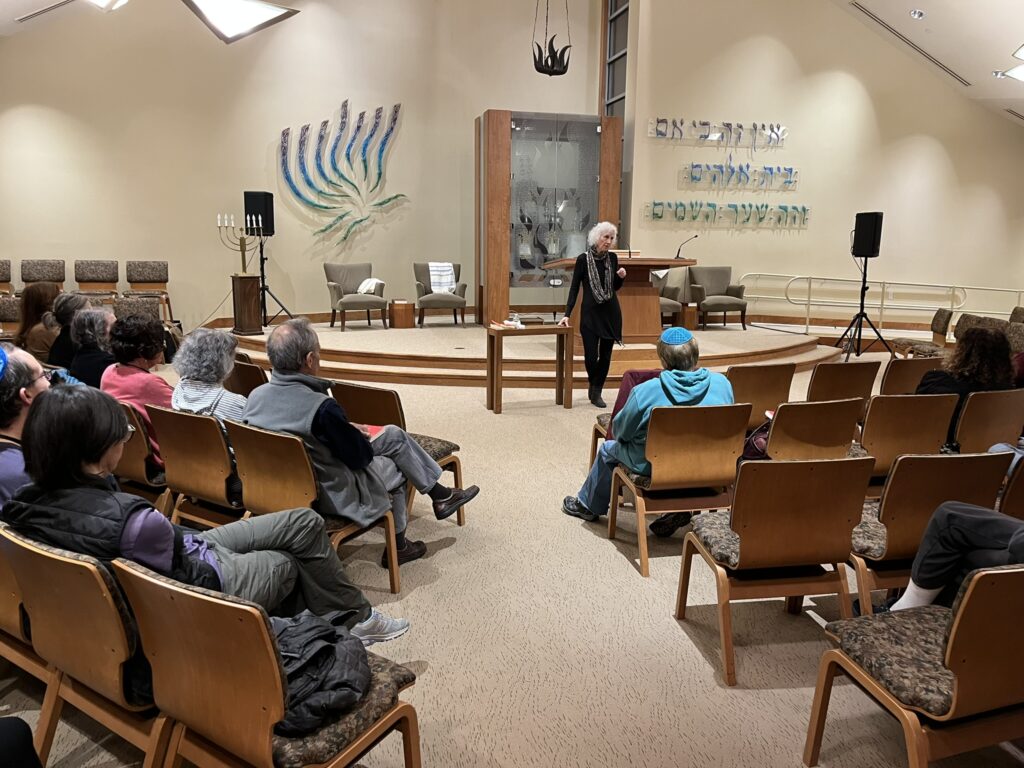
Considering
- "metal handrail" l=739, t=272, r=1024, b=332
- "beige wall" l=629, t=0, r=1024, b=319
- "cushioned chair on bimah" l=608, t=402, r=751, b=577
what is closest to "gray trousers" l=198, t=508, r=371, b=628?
"cushioned chair on bimah" l=608, t=402, r=751, b=577

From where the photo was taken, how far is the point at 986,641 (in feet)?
5.41

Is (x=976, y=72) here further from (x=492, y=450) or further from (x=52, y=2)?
(x=52, y=2)

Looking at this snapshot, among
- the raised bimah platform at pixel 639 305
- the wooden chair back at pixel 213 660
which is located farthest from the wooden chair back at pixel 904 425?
the raised bimah platform at pixel 639 305

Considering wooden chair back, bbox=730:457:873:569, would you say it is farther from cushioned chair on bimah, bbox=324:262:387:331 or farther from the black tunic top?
cushioned chair on bimah, bbox=324:262:387:331

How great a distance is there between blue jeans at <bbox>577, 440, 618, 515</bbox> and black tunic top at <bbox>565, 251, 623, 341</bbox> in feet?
7.93

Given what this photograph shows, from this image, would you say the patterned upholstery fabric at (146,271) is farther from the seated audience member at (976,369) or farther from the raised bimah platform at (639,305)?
the seated audience member at (976,369)

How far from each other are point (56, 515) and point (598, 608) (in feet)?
6.33

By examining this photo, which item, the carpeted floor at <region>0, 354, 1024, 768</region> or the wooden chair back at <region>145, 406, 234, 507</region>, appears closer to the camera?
the carpeted floor at <region>0, 354, 1024, 768</region>

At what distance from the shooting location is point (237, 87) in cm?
998

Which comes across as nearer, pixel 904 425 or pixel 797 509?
pixel 797 509

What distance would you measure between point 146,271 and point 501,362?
5949 mm

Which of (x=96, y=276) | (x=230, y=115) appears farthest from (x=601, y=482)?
(x=230, y=115)

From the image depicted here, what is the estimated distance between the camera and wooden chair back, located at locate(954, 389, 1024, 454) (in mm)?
3508

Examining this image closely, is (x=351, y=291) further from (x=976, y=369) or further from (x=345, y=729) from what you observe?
(x=345, y=729)
